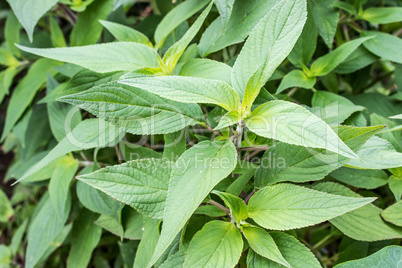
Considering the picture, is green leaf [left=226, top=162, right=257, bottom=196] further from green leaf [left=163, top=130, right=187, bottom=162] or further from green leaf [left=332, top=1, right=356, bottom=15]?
green leaf [left=332, top=1, right=356, bottom=15]

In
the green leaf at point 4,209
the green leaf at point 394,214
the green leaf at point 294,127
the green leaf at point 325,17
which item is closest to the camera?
the green leaf at point 294,127

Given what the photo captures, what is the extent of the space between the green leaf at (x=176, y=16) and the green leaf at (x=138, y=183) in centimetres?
31

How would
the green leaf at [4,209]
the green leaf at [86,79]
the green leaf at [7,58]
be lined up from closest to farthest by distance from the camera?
the green leaf at [86,79] < the green leaf at [7,58] < the green leaf at [4,209]

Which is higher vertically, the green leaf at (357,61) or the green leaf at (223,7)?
the green leaf at (223,7)

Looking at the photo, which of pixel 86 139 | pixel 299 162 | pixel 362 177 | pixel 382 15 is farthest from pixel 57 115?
pixel 382 15

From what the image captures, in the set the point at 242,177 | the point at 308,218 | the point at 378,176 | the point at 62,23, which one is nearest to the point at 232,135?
the point at 242,177

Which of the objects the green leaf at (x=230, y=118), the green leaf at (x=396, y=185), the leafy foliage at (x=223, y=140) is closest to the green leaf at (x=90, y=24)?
the leafy foliage at (x=223, y=140)

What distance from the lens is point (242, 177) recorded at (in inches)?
22.7

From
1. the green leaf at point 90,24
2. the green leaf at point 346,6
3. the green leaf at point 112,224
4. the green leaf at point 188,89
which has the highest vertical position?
the green leaf at point 346,6

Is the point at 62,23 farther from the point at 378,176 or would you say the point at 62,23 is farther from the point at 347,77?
the point at 378,176

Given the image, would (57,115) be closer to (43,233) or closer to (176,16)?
(43,233)

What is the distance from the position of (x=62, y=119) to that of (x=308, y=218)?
2.18 feet

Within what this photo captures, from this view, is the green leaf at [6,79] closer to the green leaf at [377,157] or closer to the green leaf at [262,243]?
the green leaf at [262,243]

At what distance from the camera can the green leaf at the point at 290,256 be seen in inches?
19.8
